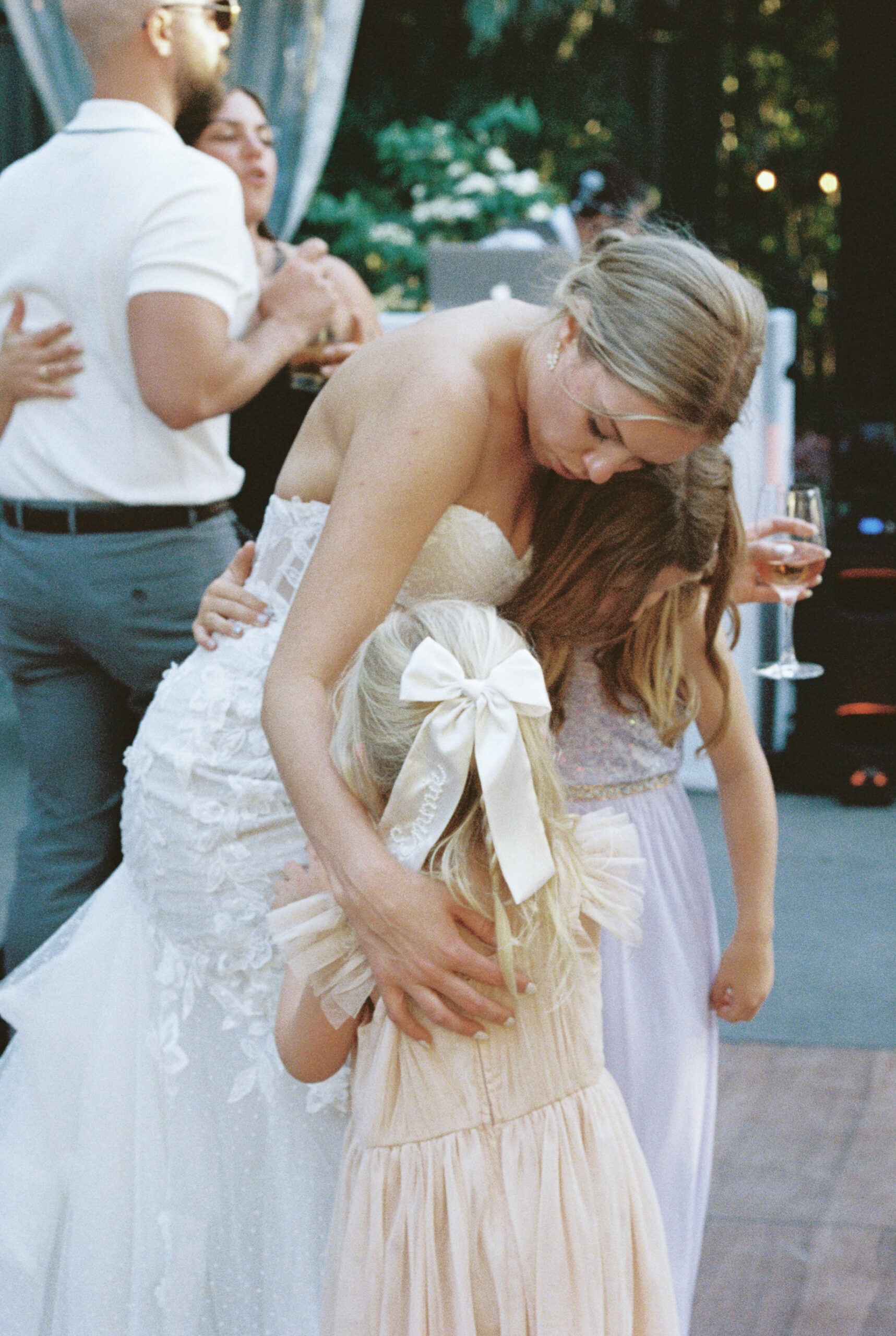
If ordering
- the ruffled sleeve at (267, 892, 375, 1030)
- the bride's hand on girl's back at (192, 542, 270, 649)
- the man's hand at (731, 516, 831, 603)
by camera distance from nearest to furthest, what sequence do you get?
the ruffled sleeve at (267, 892, 375, 1030) < the bride's hand on girl's back at (192, 542, 270, 649) < the man's hand at (731, 516, 831, 603)

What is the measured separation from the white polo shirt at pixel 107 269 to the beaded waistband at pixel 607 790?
0.78 m

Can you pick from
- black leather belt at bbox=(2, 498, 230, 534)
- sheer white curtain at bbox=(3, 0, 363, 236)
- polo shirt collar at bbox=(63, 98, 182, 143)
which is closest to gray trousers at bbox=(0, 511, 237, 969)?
black leather belt at bbox=(2, 498, 230, 534)

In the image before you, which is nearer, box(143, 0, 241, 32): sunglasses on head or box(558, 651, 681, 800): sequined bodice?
box(558, 651, 681, 800): sequined bodice

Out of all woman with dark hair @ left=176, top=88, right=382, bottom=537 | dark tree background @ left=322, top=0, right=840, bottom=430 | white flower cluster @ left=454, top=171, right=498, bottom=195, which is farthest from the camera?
white flower cluster @ left=454, top=171, right=498, bottom=195

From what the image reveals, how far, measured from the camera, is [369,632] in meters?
1.38

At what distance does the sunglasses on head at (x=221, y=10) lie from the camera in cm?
211

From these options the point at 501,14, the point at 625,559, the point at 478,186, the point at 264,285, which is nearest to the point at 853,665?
the point at 264,285

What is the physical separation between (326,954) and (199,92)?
1.55m

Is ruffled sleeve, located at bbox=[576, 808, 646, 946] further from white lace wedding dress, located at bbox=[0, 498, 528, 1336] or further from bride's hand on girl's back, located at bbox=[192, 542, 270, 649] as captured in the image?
bride's hand on girl's back, located at bbox=[192, 542, 270, 649]

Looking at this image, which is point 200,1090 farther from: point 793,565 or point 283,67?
point 283,67

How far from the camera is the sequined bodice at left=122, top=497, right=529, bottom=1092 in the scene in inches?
63.0

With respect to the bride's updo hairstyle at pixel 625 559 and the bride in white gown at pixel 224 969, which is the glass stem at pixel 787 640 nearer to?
the bride's updo hairstyle at pixel 625 559

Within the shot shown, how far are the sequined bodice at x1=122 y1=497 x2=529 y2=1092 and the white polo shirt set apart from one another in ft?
1.60

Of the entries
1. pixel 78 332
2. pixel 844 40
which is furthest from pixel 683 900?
pixel 844 40
